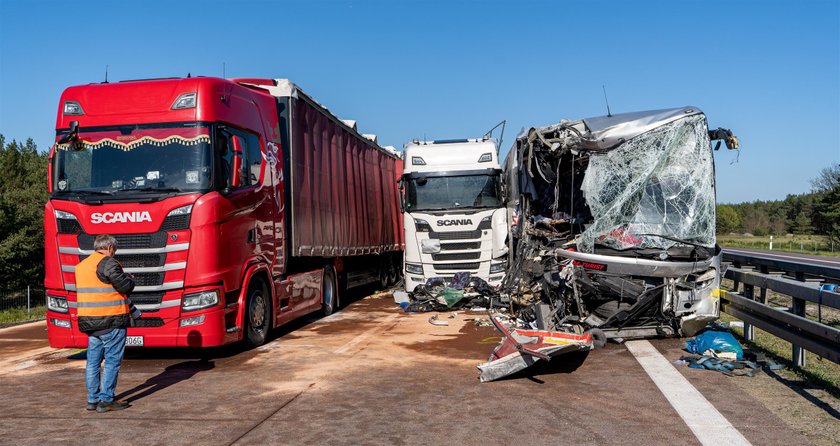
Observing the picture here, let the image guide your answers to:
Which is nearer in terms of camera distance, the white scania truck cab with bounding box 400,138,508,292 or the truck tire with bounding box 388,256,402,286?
the white scania truck cab with bounding box 400,138,508,292

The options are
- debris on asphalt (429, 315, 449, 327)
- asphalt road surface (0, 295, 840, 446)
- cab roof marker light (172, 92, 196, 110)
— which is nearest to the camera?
asphalt road surface (0, 295, 840, 446)

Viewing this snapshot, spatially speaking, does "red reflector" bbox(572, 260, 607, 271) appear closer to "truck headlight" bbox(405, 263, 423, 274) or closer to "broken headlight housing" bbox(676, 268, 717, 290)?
"broken headlight housing" bbox(676, 268, 717, 290)

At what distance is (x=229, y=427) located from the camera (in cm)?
566

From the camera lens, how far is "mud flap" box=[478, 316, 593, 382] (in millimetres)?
7281

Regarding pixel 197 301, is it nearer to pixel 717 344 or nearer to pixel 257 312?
pixel 257 312

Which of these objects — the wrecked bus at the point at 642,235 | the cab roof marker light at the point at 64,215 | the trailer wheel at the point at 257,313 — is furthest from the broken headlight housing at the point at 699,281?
the cab roof marker light at the point at 64,215

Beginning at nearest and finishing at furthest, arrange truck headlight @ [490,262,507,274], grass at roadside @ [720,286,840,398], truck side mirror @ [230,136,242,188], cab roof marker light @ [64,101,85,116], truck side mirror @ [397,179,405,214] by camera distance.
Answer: grass at roadside @ [720,286,840,398]
truck side mirror @ [230,136,242,188]
cab roof marker light @ [64,101,85,116]
truck headlight @ [490,262,507,274]
truck side mirror @ [397,179,405,214]

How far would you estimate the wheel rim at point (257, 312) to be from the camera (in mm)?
9641

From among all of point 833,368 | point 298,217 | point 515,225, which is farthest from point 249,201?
point 833,368

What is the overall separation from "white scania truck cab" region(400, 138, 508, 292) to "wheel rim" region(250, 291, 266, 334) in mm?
5160

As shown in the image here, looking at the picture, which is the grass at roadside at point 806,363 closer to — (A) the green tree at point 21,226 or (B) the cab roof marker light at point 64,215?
(B) the cab roof marker light at point 64,215

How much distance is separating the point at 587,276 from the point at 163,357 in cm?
575

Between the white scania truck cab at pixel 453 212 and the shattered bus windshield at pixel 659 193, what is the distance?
481 centimetres

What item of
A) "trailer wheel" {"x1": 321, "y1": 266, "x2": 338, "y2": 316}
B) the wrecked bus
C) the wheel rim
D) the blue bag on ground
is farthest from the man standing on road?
"trailer wheel" {"x1": 321, "y1": 266, "x2": 338, "y2": 316}
